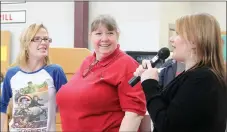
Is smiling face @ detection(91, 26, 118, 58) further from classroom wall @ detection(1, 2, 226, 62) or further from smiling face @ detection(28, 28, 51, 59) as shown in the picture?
classroom wall @ detection(1, 2, 226, 62)

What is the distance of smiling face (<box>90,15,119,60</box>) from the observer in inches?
75.0

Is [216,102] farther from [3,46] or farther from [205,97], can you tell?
[3,46]

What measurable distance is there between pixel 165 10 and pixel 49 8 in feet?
6.19

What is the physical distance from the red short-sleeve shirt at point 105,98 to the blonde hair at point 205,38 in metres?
0.48

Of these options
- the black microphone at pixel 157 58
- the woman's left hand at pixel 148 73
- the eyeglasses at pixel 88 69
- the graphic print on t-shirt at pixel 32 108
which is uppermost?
the black microphone at pixel 157 58

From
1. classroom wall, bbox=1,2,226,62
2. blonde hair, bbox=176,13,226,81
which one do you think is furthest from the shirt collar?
classroom wall, bbox=1,2,226,62

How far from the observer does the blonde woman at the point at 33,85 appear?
2129 mm

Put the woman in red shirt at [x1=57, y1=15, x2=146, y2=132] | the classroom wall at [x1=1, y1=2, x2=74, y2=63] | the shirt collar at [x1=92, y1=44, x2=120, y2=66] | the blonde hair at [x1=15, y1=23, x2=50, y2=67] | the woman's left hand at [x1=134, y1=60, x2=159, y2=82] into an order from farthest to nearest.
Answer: the classroom wall at [x1=1, y1=2, x2=74, y2=63], the blonde hair at [x1=15, y1=23, x2=50, y2=67], the shirt collar at [x1=92, y1=44, x2=120, y2=66], the woman in red shirt at [x1=57, y1=15, x2=146, y2=132], the woman's left hand at [x1=134, y1=60, x2=159, y2=82]

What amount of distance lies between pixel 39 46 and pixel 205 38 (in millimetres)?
1195

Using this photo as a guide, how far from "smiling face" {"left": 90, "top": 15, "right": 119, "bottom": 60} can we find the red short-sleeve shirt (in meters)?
0.06

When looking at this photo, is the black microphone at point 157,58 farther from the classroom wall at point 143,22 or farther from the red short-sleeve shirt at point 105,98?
the classroom wall at point 143,22

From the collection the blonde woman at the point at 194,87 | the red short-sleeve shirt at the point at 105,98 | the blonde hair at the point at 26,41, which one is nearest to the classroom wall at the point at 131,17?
the blonde hair at the point at 26,41

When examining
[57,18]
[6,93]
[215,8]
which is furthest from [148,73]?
[215,8]

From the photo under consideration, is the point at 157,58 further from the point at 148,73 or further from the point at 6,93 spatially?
the point at 6,93
